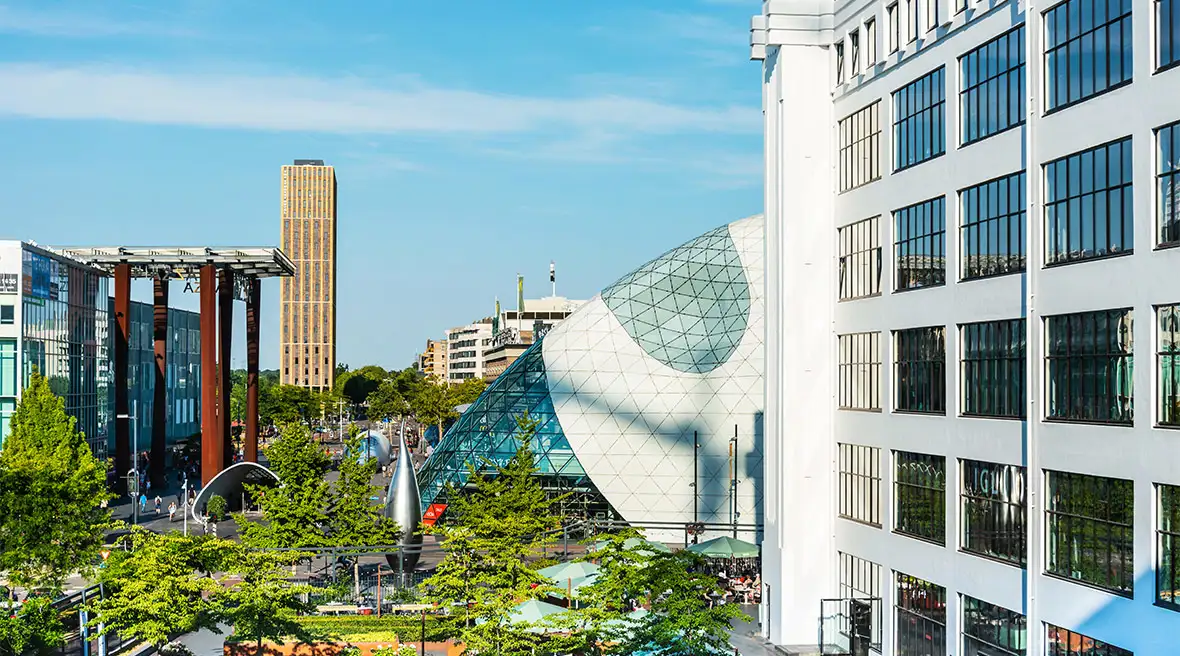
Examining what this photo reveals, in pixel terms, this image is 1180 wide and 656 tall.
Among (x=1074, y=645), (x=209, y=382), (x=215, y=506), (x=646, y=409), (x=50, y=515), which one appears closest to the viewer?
(x=1074, y=645)

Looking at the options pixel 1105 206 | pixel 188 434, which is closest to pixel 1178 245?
pixel 1105 206

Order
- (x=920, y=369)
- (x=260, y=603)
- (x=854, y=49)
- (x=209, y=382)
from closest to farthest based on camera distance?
(x=920, y=369), (x=260, y=603), (x=854, y=49), (x=209, y=382)

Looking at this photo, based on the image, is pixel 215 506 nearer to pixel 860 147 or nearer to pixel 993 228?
pixel 860 147

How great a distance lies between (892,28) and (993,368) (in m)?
10.9

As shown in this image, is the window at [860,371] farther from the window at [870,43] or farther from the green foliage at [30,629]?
the green foliage at [30,629]

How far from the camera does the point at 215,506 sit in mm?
77500

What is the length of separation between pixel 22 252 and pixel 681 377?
41498mm

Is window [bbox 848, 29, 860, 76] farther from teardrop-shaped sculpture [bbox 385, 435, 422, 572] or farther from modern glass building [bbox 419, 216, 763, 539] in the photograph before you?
modern glass building [bbox 419, 216, 763, 539]

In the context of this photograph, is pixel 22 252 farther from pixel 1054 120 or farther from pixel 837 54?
pixel 1054 120

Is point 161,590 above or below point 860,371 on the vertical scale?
below

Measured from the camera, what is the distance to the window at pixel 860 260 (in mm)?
39719

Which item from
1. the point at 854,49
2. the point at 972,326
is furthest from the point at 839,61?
the point at 972,326

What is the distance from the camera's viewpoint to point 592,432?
74.9 m

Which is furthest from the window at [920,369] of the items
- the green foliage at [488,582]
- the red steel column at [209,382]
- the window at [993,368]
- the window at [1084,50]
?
the red steel column at [209,382]
